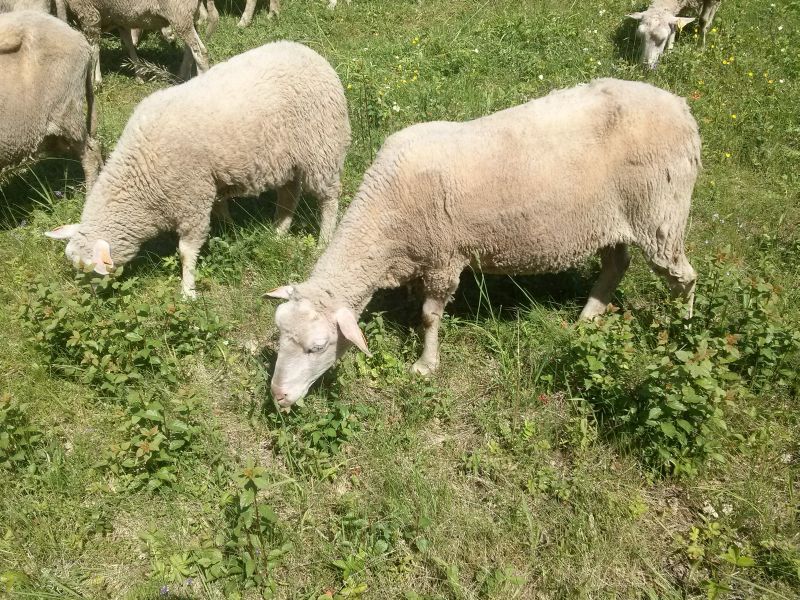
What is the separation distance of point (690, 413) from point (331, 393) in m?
2.00

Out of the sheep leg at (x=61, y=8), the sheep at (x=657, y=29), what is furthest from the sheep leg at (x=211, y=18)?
the sheep at (x=657, y=29)

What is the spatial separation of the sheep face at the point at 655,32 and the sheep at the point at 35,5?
273 inches

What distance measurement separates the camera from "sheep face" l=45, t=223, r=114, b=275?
4.02 m

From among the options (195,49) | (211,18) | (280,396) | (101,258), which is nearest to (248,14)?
(211,18)

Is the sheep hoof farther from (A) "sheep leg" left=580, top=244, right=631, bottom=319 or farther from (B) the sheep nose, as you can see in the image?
(A) "sheep leg" left=580, top=244, right=631, bottom=319

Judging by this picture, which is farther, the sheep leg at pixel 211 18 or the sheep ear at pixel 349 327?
the sheep leg at pixel 211 18

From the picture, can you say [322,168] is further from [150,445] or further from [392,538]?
[392,538]

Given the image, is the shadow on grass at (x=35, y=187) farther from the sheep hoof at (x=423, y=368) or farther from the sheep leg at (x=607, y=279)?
the sheep leg at (x=607, y=279)

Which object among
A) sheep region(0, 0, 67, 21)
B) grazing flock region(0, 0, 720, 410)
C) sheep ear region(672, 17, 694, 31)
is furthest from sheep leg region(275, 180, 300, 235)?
sheep ear region(672, 17, 694, 31)

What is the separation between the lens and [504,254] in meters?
3.71

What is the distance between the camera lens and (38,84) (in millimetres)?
4762

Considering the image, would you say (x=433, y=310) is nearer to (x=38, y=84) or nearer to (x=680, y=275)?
(x=680, y=275)

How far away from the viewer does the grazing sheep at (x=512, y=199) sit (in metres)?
3.44

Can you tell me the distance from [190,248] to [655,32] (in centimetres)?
602
